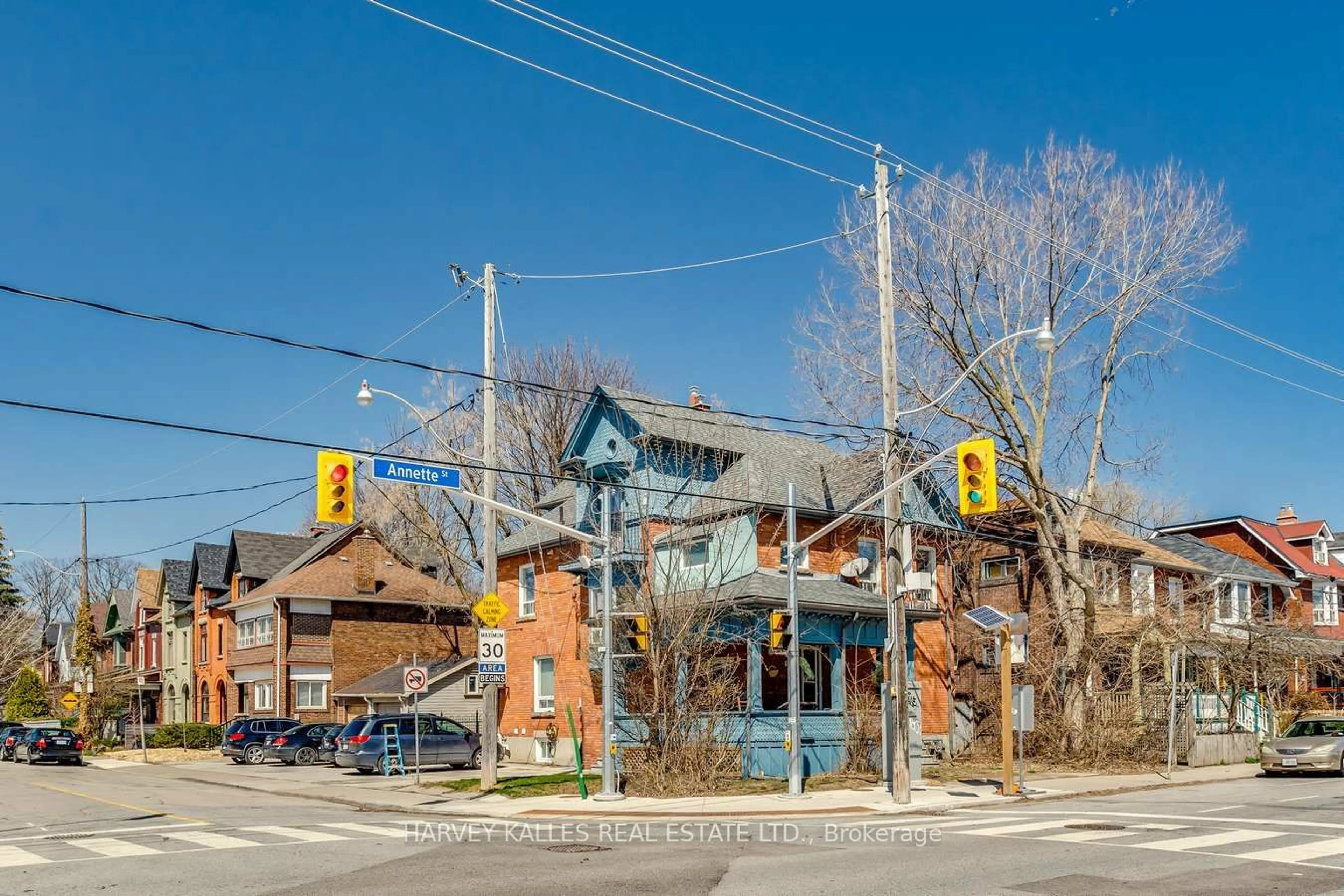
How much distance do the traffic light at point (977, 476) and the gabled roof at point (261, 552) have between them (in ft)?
143

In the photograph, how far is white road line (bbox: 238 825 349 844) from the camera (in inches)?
670

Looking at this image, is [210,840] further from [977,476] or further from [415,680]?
[977,476]

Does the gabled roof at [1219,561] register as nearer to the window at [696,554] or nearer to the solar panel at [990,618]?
the window at [696,554]

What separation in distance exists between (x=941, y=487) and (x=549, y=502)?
1180 centimetres

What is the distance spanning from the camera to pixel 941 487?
35.1 m

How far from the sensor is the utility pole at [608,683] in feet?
73.4

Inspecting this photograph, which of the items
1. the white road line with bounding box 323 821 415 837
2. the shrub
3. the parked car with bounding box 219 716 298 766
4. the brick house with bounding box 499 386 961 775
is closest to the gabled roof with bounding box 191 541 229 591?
the shrub

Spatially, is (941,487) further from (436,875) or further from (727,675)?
(436,875)

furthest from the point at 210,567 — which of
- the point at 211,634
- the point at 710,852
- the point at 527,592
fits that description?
Answer: the point at 710,852

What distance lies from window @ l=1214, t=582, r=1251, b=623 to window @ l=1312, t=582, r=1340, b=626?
8290 millimetres

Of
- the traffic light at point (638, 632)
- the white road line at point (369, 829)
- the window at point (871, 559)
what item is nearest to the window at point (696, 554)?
the traffic light at point (638, 632)

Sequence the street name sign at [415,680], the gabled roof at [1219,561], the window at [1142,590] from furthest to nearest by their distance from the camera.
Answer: the gabled roof at [1219,561] → the window at [1142,590] → the street name sign at [415,680]

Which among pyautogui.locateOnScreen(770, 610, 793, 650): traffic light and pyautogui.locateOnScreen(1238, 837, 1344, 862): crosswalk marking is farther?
pyautogui.locateOnScreen(770, 610, 793, 650): traffic light

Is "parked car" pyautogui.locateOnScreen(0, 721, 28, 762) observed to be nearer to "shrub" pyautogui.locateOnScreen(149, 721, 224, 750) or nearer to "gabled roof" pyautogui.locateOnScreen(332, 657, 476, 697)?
"shrub" pyautogui.locateOnScreen(149, 721, 224, 750)
